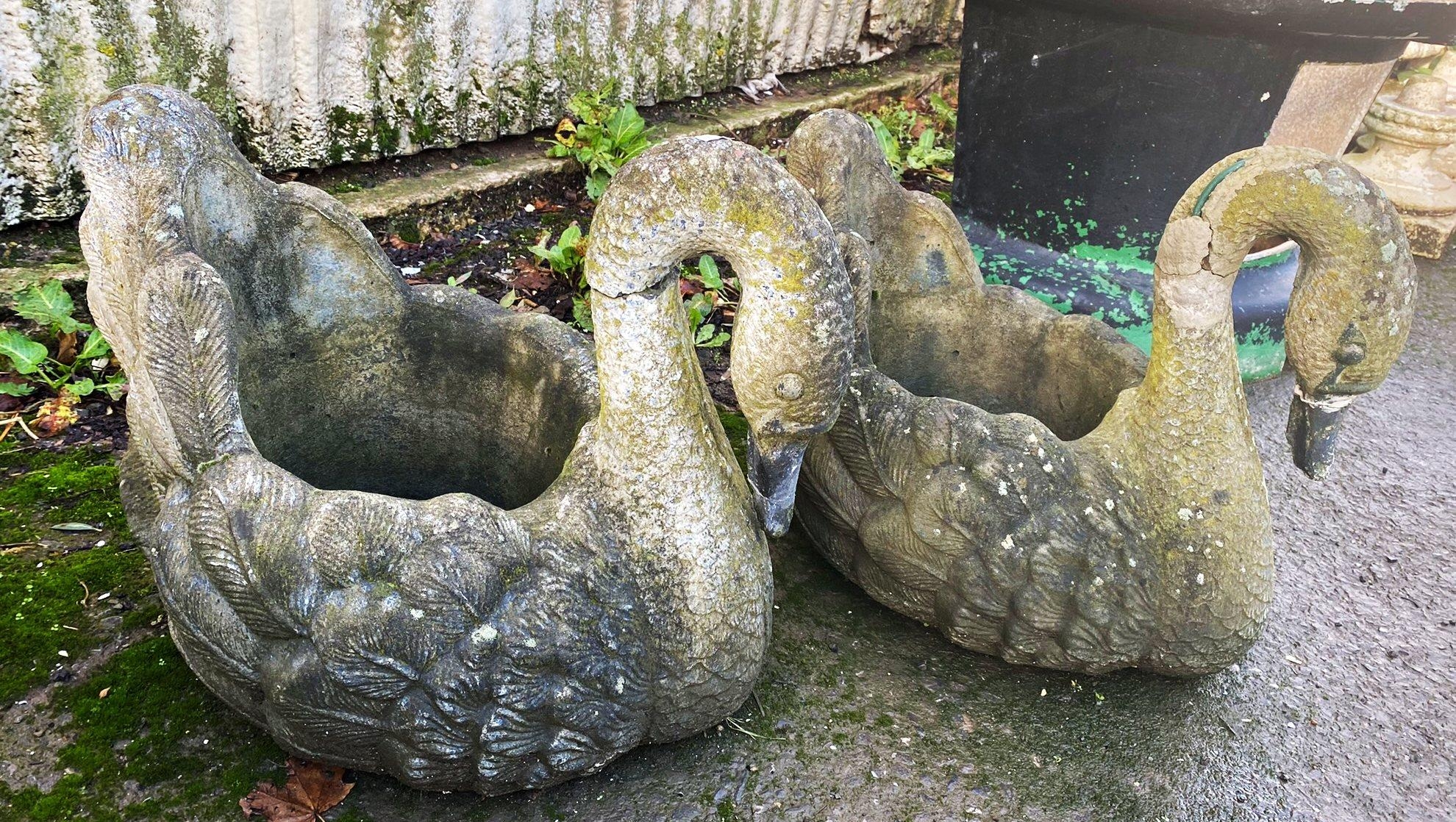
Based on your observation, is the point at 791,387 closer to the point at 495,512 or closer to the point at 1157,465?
the point at 495,512

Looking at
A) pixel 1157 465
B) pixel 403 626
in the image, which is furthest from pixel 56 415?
pixel 1157 465

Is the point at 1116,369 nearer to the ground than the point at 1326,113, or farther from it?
nearer to the ground

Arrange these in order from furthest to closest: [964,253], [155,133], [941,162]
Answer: [941,162] < [964,253] < [155,133]

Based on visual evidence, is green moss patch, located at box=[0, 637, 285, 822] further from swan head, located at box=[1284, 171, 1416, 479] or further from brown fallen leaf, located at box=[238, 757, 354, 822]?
swan head, located at box=[1284, 171, 1416, 479]

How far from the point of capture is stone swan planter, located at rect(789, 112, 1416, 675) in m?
2.01

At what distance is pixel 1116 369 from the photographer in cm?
249

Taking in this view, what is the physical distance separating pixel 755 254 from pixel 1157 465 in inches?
40.9

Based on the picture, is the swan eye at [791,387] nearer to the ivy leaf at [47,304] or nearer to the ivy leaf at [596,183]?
the ivy leaf at [47,304]

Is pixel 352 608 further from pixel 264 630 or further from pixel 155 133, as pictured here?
pixel 155 133

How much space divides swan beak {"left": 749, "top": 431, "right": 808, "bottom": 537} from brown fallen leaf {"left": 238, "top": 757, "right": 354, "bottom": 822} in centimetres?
Answer: 89

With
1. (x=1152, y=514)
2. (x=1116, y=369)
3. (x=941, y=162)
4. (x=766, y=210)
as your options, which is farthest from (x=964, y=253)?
(x=941, y=162)

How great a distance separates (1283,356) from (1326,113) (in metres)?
0.81

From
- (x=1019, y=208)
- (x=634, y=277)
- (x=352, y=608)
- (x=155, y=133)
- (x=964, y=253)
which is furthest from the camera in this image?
(x=1019, y=208)

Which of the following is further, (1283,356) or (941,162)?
(941,162)
